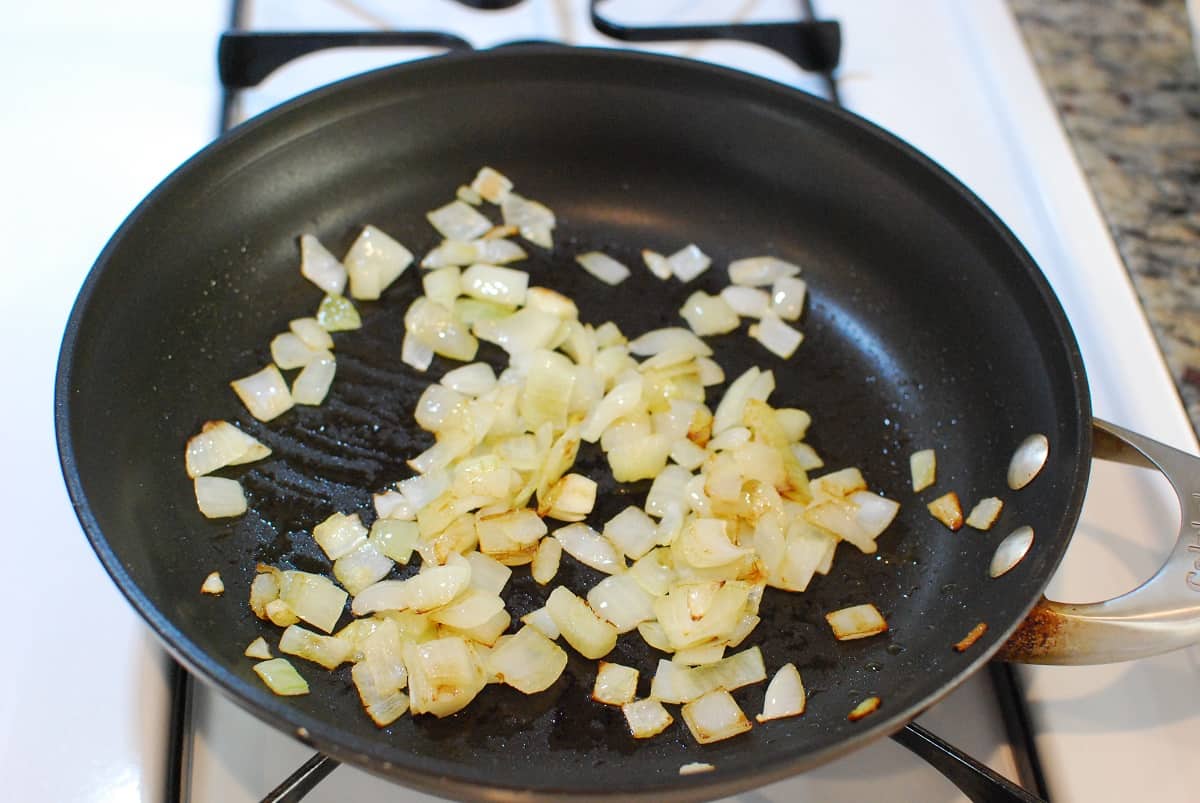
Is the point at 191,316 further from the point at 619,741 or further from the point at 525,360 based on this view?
the point at 619,741

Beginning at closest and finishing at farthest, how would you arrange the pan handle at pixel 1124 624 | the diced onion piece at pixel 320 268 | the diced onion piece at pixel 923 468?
the pan handle at pixel 1124 624
the diced onion piece at pixel 923 468
the diced onion piece at pixel 320 268

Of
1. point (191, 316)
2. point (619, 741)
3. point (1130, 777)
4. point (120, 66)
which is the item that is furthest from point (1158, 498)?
point (120, 66)

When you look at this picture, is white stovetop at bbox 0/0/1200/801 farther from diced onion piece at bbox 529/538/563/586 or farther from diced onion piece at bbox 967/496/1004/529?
diced onion piece at bbox 529/538/563/586

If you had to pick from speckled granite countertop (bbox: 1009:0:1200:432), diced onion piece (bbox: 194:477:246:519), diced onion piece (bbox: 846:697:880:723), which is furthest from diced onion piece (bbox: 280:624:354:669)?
speckled granite countertop (bbox: 1009:0:1200:432)

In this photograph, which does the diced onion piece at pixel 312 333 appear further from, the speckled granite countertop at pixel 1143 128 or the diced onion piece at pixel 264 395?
the speckled granite countertop at pixel 1143 128

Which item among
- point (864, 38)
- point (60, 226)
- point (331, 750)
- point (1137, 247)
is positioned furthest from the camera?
point (864, 38)

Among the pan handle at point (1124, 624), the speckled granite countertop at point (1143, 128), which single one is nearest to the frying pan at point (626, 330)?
the pan handle at point (1124, 624)
